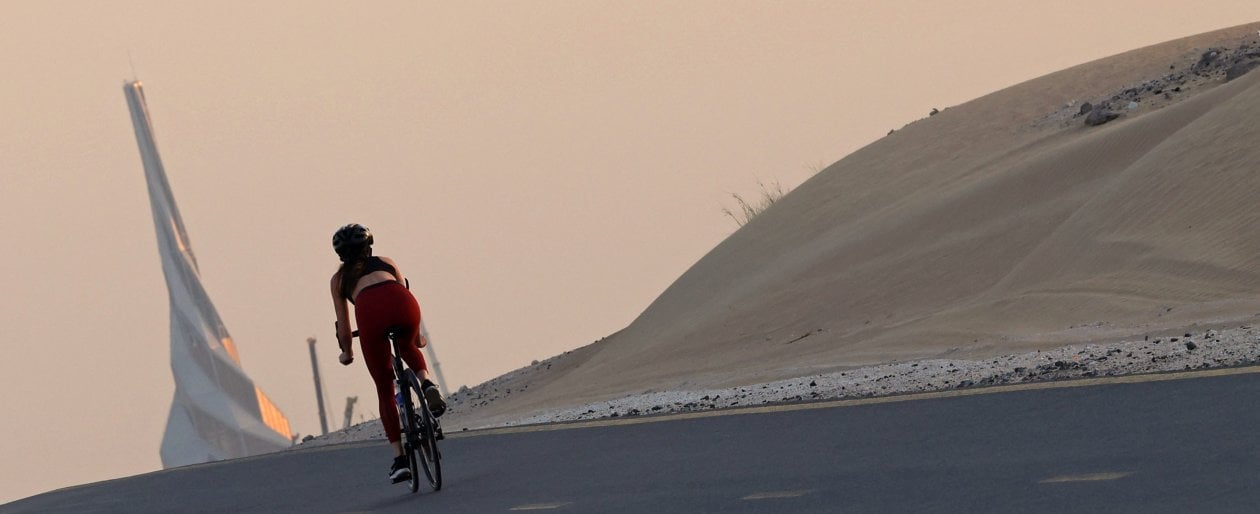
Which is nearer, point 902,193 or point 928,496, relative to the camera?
point 928,496

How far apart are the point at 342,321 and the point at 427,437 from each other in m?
0.94

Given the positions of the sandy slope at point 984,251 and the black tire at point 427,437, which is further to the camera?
the sandy slope at point 984,251

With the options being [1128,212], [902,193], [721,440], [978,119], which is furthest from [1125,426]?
[978,119]

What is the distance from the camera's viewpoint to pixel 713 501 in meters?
11.2

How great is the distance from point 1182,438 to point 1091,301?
17.4 m

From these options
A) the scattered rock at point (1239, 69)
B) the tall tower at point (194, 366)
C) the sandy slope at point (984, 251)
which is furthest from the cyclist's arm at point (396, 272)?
the tall tower at point (194, 366)

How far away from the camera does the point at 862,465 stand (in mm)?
11766

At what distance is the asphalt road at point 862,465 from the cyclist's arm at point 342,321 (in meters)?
1.07

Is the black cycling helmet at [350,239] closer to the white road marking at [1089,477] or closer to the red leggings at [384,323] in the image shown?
the red leggings at [384,323]

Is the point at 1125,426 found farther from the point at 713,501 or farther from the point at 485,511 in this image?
the point at 485,511

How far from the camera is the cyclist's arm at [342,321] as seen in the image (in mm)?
13117

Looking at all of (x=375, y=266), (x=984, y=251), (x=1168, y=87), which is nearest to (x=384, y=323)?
(x=375, y=266)

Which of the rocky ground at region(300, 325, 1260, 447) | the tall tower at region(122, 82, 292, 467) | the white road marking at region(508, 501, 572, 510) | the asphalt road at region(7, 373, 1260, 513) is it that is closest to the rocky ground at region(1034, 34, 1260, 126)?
the rocky ground at region(300, 325, 1260, 447)

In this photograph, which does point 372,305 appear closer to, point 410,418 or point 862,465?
point 410,418
